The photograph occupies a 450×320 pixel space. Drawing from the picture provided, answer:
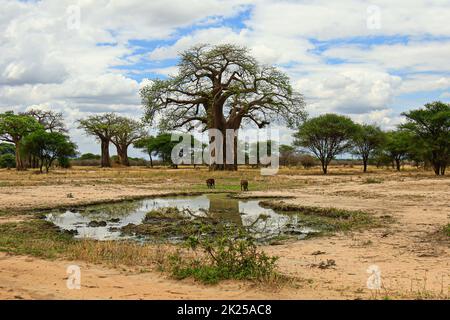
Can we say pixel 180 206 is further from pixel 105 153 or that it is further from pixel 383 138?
pixel 105 153

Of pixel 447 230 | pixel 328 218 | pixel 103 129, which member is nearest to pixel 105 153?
pixel 103 129

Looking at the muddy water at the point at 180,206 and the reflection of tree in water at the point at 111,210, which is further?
the reflection of tree in water at the point at 111,210

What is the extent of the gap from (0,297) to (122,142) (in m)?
72.2

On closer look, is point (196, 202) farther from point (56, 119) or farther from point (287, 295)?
point (56, 119)

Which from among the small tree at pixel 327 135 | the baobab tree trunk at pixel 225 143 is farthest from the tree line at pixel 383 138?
the baobab tree trunk at pixel 225 143

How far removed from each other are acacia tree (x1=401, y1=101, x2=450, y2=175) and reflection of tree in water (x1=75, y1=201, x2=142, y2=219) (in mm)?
31485

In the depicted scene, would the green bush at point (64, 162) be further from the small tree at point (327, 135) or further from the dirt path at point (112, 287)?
the dirt path at point (112, 287)

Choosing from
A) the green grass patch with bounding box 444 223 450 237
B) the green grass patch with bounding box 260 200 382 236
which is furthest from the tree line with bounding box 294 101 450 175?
the green grass patch with bounding box 444 223 450 237

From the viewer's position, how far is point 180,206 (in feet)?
60.1

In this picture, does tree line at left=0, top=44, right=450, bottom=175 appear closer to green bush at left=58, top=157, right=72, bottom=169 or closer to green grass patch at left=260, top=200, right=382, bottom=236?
green bush at left=58, top=157, right=72, bottom=169

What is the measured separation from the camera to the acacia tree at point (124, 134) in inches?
2868

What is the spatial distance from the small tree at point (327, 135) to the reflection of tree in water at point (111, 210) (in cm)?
3380
